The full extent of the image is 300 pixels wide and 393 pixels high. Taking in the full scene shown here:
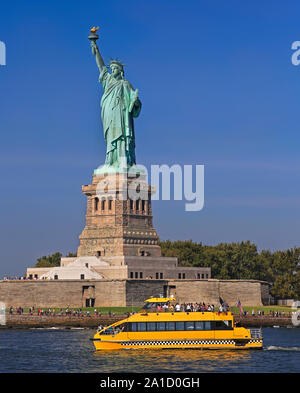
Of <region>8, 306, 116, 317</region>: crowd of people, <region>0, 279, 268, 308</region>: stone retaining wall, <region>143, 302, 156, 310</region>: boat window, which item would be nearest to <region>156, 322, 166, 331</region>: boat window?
<region>143, 302, 156, 310</region>: boat window

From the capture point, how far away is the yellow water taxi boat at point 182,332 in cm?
6078

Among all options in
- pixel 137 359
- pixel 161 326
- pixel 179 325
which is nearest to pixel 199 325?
pixel 179 325

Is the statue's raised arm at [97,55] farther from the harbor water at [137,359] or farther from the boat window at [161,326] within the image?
the boat window at [161,326]

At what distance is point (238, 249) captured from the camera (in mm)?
128000

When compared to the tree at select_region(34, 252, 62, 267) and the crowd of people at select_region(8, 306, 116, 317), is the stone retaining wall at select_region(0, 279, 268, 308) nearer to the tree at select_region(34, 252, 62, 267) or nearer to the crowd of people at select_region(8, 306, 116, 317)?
the crowd of people at select_region(8, 306, 116, 317)

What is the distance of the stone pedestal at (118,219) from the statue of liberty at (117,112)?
240 centimetres

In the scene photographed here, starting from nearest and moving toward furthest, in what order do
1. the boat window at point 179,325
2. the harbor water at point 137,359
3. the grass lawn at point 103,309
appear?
the harbor water at point 137,359 < the boat window at point 179,325 < the grass lawn at point 103,309

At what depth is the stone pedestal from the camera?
354 feet

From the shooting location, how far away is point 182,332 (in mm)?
60875

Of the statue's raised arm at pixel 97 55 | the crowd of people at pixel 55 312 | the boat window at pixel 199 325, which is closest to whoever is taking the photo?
the boat window at pixel 199 325

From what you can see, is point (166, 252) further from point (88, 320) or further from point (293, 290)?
point (88, 320)

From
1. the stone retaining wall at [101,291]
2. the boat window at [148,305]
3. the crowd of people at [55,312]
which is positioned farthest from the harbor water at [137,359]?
the stone retaining wall at [101,291]

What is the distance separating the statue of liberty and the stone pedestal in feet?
7.88
